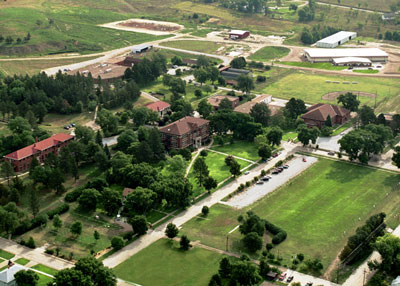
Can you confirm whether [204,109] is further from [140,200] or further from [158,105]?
[140,200]

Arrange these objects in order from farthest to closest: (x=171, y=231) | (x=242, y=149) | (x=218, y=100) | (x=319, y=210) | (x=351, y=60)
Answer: (x=351, y=60) < (x=218, y=100) < (x=242, y=149) < (x=319, y=210) < (x=171, y=231)

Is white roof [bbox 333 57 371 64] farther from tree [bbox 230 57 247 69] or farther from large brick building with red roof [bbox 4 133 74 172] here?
large brick building with red roof [bbox 4 133 74 172]

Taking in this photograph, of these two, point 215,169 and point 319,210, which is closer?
point 319,210

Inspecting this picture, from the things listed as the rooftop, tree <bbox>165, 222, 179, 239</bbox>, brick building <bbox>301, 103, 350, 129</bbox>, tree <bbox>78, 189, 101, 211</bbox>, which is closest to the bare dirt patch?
brick building <bbox>301, 103, 350, 129</bbox>

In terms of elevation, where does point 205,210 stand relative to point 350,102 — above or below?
below

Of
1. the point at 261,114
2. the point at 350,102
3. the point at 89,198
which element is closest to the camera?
the point at 89,198

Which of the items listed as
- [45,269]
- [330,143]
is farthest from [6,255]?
[330,143]

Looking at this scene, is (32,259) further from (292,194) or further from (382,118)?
(382,118)
